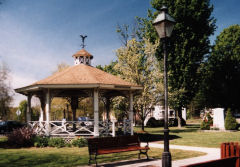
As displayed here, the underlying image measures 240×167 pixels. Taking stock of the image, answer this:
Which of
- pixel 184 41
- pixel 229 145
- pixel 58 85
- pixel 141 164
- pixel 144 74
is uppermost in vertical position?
pixel 184 41

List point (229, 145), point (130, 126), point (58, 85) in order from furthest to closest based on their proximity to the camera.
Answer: point (130, 126) < point (58, 85) < point (229, 145)

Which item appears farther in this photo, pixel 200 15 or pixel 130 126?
pixel 200 15

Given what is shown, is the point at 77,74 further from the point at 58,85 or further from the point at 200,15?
the point at 200,15

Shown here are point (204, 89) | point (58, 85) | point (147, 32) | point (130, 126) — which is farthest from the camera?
point (204, 89)

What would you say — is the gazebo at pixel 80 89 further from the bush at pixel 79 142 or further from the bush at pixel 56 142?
the bush at pixel 56 142

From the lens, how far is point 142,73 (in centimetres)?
2658

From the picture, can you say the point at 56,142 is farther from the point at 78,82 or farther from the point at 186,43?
the point at 186,43

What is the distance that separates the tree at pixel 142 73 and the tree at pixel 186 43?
3805 millimetres

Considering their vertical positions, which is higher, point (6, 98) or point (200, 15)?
point (200, 15)

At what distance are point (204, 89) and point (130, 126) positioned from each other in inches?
955

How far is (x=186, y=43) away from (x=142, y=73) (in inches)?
297

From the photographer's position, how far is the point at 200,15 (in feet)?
99.7

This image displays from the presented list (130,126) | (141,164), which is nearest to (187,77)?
(130,126)

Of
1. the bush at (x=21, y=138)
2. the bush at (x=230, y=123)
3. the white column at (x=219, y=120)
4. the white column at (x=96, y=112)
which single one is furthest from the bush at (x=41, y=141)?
the white column at (x=219, y=120)
